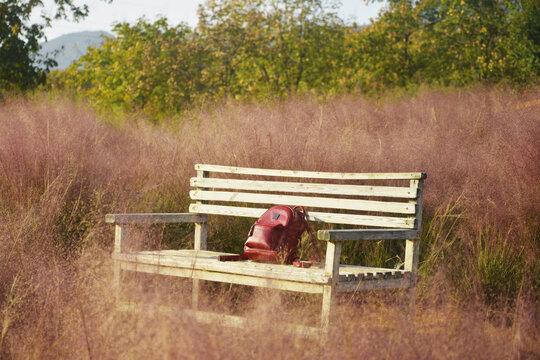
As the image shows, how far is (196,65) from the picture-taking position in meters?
17.0

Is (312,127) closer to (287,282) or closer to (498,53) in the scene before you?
(287,282)

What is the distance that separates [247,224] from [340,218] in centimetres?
154

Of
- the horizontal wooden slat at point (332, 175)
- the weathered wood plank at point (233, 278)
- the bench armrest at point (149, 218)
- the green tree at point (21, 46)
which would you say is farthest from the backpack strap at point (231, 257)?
the green tree at point (21, 46)

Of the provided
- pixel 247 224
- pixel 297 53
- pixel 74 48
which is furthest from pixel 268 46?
pixel 247 224

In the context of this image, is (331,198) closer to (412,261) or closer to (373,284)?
(412,261)

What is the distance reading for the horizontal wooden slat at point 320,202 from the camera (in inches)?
167

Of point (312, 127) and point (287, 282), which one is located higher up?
point (312, 127)

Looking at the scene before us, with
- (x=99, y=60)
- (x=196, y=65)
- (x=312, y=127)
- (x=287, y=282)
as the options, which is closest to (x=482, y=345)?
(x=287, y=282)

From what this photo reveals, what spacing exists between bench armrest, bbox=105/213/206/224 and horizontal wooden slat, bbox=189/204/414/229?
0.24 ft

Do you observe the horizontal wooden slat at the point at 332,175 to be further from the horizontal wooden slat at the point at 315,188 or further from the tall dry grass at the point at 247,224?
the tall dry grass at the point at 247,224

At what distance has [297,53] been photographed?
17312 mm

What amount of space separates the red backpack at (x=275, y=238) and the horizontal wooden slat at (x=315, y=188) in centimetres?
29

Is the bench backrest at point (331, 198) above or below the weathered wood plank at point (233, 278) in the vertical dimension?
above

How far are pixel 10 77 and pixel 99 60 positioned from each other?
462 cm
